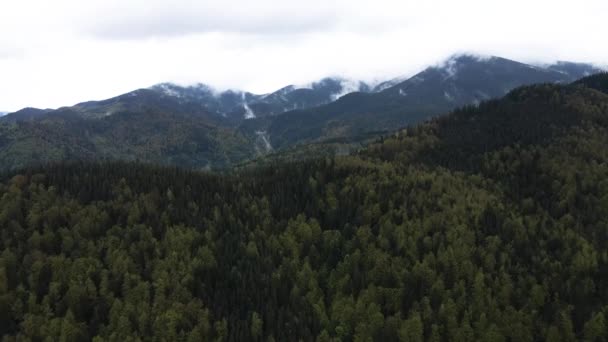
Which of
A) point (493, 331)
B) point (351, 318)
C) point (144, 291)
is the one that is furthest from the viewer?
point (144, 291)

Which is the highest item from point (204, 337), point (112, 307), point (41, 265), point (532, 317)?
point (41, 265)

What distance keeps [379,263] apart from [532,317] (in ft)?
162

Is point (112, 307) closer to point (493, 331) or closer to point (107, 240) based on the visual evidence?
point (107, 240)

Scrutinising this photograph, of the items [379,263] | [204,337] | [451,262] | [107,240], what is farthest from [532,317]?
[107,240]

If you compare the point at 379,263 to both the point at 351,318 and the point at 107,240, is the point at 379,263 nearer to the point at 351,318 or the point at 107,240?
the point at 351,318

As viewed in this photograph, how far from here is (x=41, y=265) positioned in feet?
575

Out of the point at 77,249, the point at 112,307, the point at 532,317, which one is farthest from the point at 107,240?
the point at 532,317

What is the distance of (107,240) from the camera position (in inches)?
7672

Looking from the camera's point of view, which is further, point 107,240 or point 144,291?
point 107,240

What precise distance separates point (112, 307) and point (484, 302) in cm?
10989

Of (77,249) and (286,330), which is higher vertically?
(77,249)

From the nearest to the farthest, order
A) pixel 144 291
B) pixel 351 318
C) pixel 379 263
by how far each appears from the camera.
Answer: pixel 351 318, pixel 144 291, pixel 379 263

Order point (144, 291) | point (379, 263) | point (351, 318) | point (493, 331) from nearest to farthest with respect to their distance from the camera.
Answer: point (493, 331) < point (351, 318) < point (144, 291) < point (379, 263)

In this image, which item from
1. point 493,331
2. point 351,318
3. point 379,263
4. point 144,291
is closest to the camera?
point 493,331
